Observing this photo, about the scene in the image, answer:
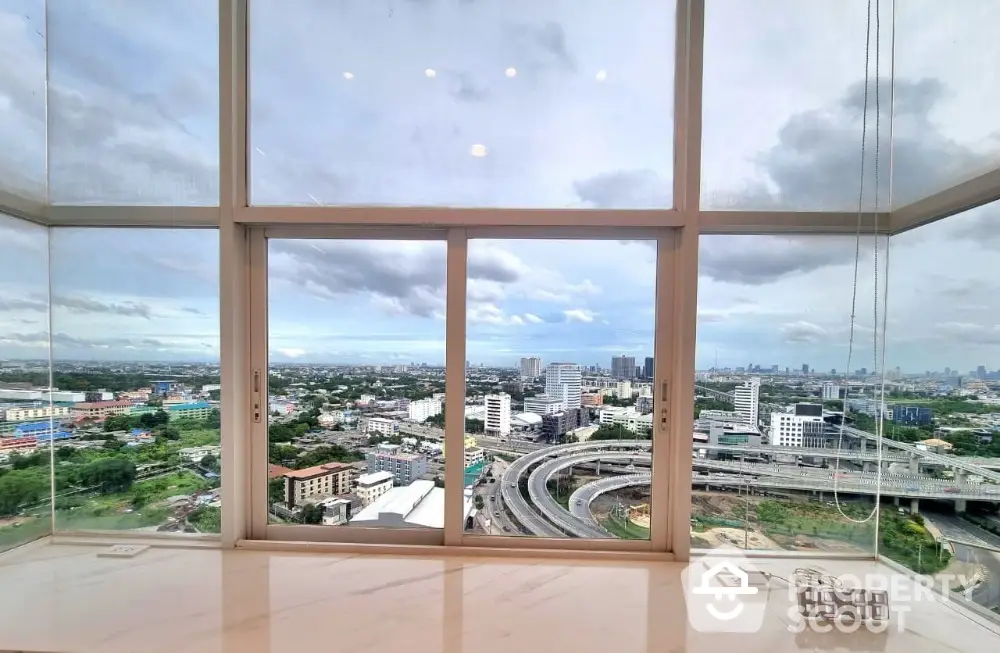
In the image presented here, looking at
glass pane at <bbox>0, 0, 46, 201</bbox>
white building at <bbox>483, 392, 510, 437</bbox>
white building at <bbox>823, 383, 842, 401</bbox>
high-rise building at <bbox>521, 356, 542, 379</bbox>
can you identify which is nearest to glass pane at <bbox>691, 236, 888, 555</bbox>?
white building at <bbox>823, 383, 842, 401</bbox>

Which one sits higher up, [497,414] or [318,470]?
[497,414]

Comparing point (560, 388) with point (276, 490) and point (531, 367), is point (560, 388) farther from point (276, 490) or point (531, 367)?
point (276, 490)

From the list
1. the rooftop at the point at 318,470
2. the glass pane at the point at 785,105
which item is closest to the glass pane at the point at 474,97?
the glass pane at the point at 785,105

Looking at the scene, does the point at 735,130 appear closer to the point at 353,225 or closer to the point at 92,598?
the point at 353,225

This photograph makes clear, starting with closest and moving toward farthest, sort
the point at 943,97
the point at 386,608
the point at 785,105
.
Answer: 1. the point at 386,608
2. the point at 943,97
3. the point at 785,105

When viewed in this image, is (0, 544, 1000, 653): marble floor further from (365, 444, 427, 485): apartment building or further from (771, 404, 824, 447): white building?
(771, 404, 824, 447): white building

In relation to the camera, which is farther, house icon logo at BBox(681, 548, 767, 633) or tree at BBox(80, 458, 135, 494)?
tree at BBox(80, 458, 135, 494)

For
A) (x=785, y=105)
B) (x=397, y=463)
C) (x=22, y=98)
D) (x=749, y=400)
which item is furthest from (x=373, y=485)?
(x=785, y=105)
